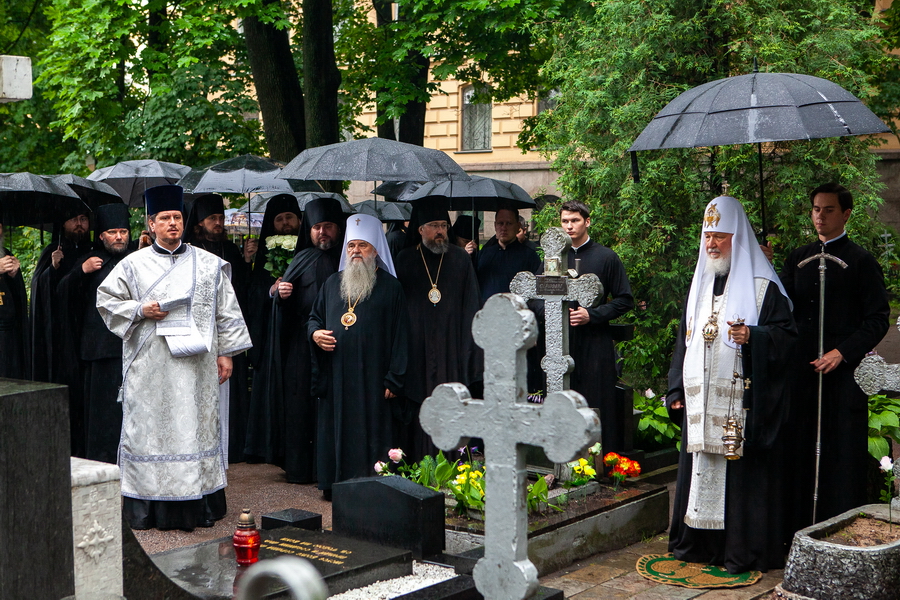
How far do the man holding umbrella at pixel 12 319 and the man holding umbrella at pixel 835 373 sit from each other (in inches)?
247

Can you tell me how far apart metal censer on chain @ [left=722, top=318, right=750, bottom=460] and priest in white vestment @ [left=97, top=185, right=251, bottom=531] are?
331 centimetres

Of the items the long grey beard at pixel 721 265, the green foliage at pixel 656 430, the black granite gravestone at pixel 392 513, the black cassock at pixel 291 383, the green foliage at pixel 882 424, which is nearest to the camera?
the black granite gravestone at pixel 392 513

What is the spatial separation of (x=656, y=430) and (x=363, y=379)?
2.45 metres

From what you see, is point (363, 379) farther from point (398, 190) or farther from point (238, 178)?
point (398, 190)

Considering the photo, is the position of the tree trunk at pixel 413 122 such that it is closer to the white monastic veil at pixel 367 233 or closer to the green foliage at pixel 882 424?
the white monastic veil at pixel 367 233

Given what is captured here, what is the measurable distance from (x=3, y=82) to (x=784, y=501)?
4.97m

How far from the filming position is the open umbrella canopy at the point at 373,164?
711 cm

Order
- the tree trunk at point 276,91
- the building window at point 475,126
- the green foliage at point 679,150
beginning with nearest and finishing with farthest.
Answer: the green foliage at point 679,150 < the tree trunk at point 276,91 < the building window at point 475,126

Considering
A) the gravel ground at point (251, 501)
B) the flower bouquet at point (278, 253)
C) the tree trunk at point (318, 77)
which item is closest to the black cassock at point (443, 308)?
the gravel ground at point (251, 501)

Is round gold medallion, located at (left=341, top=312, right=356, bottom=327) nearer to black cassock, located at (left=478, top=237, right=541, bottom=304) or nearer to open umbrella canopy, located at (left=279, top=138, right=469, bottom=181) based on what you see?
open umbrella canopy, located at (left=279, top=138, right=469, bottom=181)

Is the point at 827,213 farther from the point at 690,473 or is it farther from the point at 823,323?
the point at 690,473

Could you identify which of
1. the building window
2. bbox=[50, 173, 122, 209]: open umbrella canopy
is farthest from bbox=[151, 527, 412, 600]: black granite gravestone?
the building window

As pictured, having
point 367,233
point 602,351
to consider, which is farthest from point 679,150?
point 367,233

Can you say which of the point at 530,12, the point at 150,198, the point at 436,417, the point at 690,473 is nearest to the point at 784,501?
the point at 690,473
